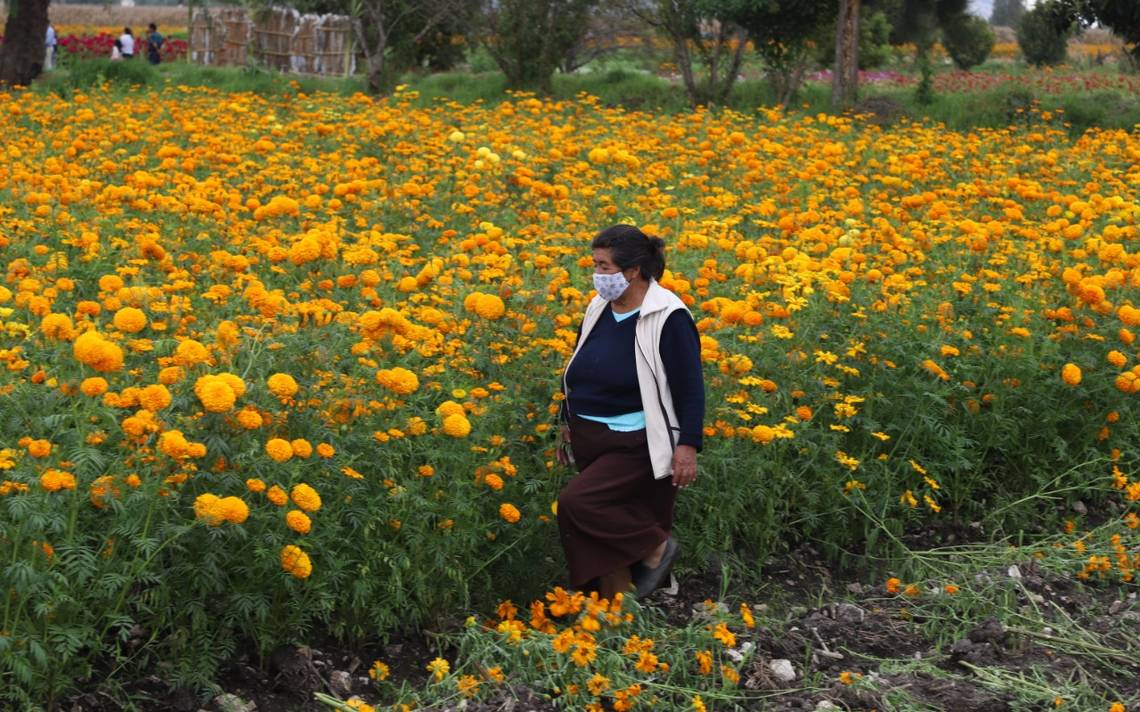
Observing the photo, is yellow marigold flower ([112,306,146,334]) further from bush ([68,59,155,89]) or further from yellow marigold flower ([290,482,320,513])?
bush ([68,59,155,89])

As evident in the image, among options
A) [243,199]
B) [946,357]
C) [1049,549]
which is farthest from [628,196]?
[1049,549]

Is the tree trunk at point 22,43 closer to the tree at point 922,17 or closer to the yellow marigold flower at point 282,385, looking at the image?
the tree at point 922,17

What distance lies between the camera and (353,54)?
33.8 m

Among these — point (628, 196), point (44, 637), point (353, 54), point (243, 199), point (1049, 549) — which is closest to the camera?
point (44, 637)

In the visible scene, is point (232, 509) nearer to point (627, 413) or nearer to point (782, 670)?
point (627, 413)

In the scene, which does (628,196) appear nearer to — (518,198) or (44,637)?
(518,198)

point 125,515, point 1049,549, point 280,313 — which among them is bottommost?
point 1049,549

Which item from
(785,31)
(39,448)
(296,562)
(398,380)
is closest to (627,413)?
(398,380)

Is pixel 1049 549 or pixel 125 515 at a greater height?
pixel 125 515

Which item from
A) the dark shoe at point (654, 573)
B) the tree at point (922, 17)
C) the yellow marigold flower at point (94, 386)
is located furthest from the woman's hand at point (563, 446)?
the tree at point (922, 17)

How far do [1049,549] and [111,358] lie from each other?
3.69 metres

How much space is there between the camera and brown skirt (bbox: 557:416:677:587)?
4910 mm

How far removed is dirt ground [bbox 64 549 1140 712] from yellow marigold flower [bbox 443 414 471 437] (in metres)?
0.82

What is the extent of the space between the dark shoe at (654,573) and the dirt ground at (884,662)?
0.57 ft
